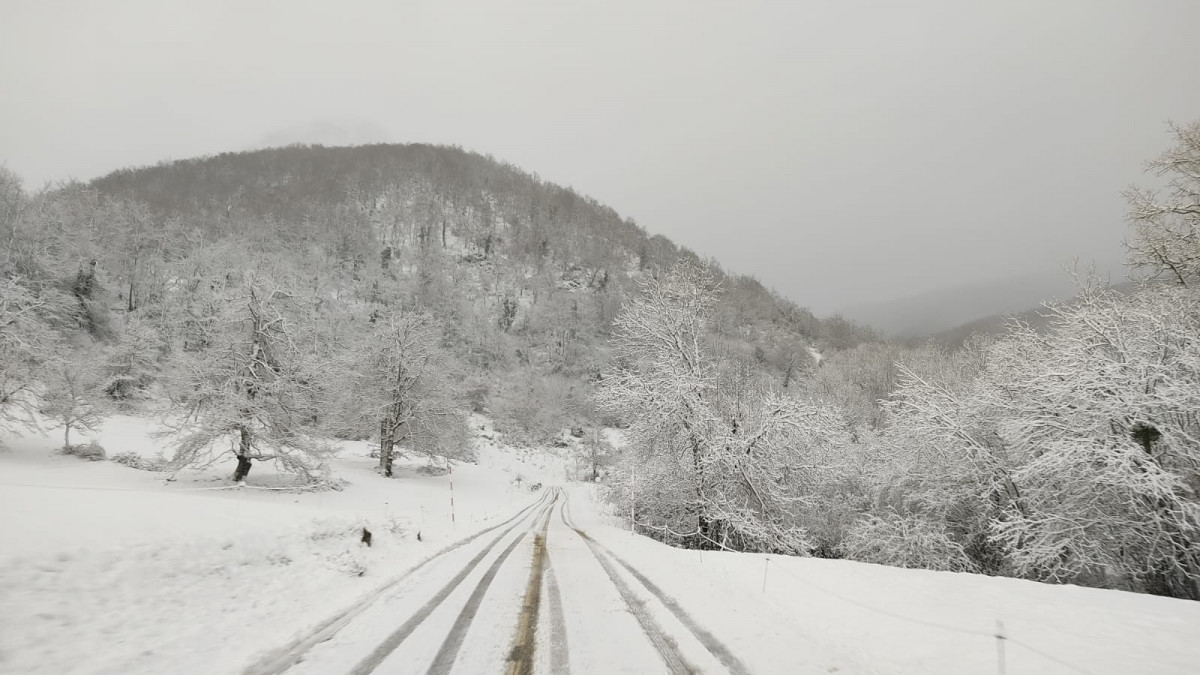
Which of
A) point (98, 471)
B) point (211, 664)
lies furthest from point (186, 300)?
point (211, 664)

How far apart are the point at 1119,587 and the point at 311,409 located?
2762cm

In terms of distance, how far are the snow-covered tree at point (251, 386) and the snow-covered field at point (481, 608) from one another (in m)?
11.0

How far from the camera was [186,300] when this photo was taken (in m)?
46.9

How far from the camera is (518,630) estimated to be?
5316 millimetres

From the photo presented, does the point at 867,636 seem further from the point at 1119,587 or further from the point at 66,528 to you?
the point at 1119,587

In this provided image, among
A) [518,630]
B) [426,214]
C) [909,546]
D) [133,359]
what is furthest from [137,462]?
[426,214]

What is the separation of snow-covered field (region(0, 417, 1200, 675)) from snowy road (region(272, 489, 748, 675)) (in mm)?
46

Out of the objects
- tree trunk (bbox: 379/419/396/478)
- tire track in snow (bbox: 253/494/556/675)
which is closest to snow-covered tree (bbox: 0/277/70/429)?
tree trunk (bbox: 379/419/396/478)

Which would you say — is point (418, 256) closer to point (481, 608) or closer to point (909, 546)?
point (909, 546)

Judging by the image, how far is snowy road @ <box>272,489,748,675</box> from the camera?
437 cm

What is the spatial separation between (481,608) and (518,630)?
1138 mm

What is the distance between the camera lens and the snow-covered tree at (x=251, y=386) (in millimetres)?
17938

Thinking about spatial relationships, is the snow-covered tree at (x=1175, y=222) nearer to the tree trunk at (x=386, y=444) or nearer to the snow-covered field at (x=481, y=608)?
the snow-covered field at (x=481, y=608)

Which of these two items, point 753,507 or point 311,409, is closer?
point 753,507
